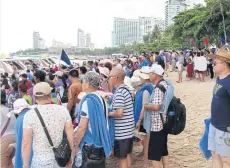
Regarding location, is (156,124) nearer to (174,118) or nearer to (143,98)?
(174,118)

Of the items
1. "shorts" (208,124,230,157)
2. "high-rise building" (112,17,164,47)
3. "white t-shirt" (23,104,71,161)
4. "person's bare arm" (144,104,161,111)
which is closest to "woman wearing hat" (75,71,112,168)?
"white t-shirt" (23,104,71,161)

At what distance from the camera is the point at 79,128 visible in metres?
3.25

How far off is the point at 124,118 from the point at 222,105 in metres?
1.25

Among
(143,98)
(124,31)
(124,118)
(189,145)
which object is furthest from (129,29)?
(124,118)

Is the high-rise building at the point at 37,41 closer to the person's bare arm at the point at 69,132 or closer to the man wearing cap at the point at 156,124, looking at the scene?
the man wearing cap at the point at 156,124

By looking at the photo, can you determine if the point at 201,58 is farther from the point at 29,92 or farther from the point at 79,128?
the point at 79,128

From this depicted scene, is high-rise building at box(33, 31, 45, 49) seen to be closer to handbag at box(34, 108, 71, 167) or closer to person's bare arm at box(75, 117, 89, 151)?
person's bare arm at box(75, 117, 89, 151)

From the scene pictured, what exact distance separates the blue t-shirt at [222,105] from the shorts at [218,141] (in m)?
0.07

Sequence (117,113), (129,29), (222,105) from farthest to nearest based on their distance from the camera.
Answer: (129,29) → (117,113) → (222,105)

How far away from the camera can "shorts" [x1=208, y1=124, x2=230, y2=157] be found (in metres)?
3.29

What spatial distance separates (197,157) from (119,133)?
2.14 metres

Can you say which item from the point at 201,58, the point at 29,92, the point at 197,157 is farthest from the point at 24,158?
the point at 201,58

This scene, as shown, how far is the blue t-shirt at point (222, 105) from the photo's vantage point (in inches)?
127

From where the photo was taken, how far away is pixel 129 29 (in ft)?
601
